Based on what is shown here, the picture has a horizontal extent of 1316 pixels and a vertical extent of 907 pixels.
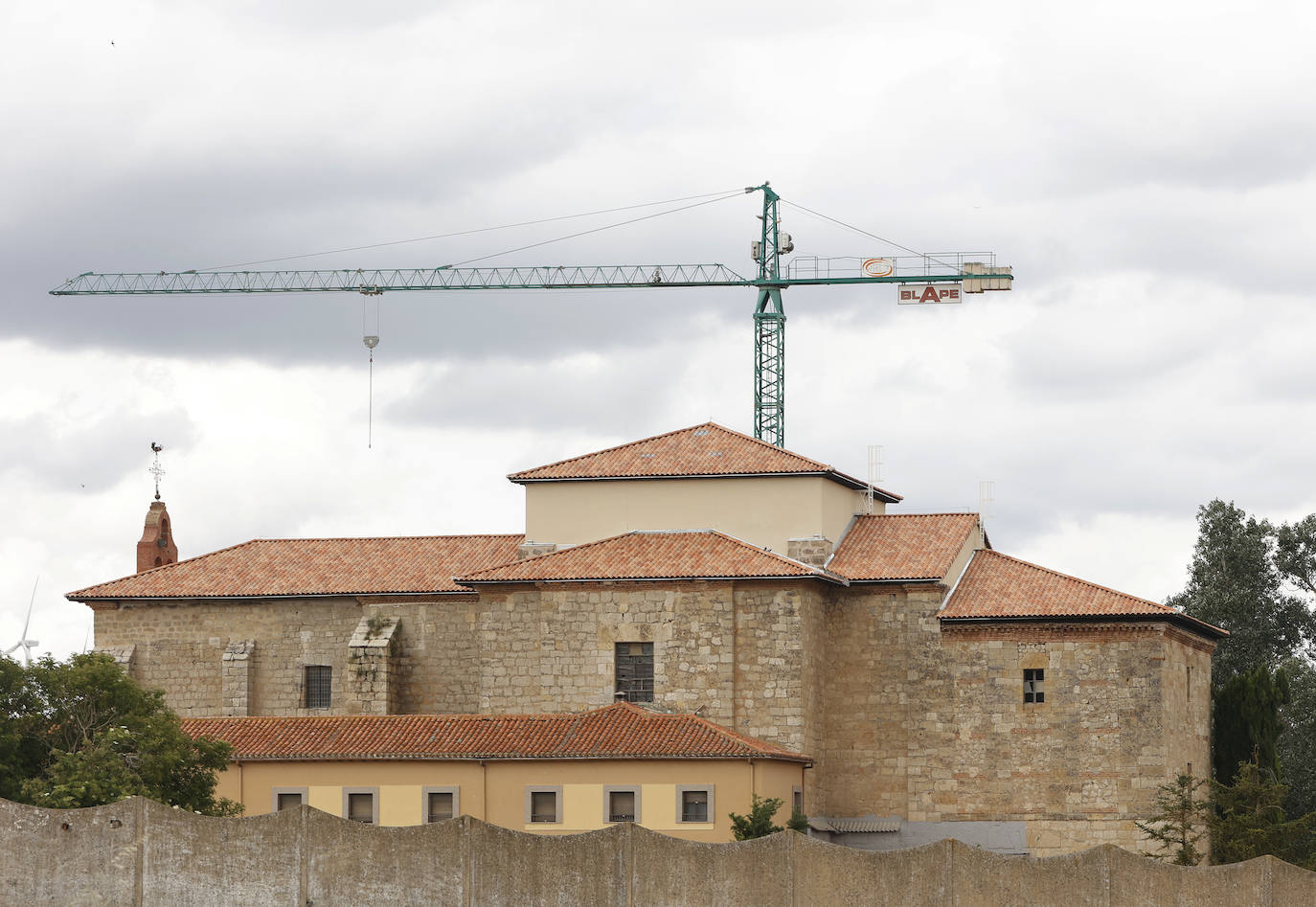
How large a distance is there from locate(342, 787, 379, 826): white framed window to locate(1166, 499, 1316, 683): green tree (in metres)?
36.7

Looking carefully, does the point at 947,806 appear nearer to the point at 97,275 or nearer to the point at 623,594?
the point at 623,594

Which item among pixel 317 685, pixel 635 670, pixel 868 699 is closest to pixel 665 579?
pixel 635 670

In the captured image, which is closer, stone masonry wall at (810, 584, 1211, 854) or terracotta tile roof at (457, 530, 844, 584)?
stone masonry wall at (810, 584, 1211, 854)

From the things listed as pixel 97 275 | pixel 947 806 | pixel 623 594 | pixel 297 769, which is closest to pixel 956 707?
pixel 947 806

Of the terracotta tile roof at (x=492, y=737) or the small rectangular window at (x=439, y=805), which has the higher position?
the terracotta tile roof at (x=492, y=737)

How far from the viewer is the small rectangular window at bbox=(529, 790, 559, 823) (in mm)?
47062

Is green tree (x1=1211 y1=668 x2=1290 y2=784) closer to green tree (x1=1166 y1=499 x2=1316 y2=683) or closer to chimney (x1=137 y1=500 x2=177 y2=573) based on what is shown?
green tree (x1=1166 y1=499 x2=1316 y2=683)

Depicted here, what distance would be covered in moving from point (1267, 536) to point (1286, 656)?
4.49 m

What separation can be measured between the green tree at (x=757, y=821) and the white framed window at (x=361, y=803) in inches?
344

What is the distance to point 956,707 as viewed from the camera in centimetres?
5156

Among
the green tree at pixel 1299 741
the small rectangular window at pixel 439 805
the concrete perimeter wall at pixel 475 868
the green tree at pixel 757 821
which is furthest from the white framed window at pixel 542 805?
the green tree at pixel 1299 741

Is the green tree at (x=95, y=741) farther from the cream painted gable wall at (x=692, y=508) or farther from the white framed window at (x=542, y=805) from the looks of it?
the cream painted gable wall at (x=692, y=508)

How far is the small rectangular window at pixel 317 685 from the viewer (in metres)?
57.4

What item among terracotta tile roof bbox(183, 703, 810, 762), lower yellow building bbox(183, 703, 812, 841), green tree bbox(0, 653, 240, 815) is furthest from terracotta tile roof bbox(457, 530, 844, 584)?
green tree bbox(0, 653, 240, 815)
